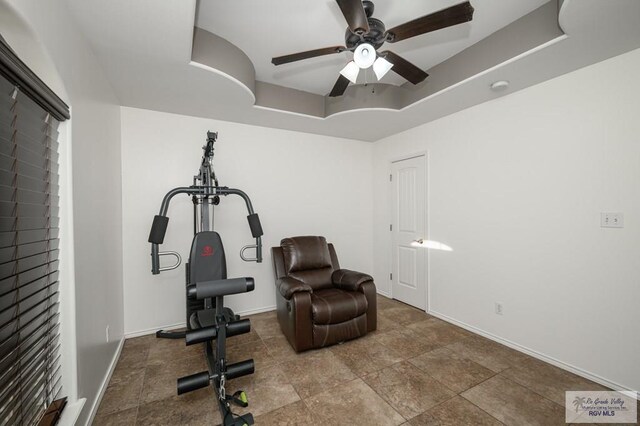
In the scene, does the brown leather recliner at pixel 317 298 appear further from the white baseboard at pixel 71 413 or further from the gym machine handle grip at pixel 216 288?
the white baseboard at pixel 71 413

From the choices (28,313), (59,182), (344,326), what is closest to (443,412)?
(344,326)

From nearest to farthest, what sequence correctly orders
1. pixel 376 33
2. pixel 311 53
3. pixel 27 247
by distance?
pixel 27 247, pixel 376 33, pixel 311 53

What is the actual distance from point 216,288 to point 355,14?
1783 mm

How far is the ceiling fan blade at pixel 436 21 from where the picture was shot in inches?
52.1

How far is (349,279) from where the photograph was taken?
287 centimetres

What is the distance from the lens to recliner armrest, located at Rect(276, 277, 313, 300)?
2.49 meters

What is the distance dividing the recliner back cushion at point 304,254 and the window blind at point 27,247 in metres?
1.96

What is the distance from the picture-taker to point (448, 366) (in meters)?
2.22

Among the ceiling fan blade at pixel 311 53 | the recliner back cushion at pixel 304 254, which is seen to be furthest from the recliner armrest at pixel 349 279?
the ceiling fan blade at pixel 311 53

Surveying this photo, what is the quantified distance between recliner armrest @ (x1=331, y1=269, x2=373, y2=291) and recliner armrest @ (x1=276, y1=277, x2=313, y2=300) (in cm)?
49

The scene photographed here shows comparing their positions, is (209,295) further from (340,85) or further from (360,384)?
(340,85)

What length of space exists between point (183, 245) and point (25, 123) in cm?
203

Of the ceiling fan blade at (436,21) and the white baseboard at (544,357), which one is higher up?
the ceiling fan blade at (436,21)

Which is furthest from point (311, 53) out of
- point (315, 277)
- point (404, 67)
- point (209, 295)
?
point (315, 277)
